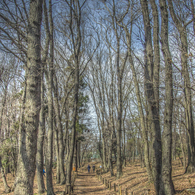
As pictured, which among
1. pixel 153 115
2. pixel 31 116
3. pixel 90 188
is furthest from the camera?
pixel 90 188

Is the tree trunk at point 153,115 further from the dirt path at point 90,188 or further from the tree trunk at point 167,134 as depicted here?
the dirt path at point 90,188

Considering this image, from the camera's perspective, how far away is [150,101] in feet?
28.4

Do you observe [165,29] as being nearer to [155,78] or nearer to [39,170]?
[155,78]

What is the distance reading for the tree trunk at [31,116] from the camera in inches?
149

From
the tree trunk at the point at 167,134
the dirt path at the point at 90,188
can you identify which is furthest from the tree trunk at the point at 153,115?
the dirt path at the point at 90,188

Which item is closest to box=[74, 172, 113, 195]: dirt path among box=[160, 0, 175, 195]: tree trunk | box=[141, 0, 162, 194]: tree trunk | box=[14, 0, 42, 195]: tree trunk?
box=[141, 0, 162, 194]: tree trunk

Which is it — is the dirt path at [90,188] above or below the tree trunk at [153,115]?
below

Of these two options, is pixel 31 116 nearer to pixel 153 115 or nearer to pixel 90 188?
pixel 153 115

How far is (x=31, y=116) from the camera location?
159 inches

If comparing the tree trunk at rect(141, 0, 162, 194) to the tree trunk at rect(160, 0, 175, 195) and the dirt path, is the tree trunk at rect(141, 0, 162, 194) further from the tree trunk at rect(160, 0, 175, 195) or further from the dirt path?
the dirt path

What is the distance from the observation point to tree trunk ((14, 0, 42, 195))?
3.78 m

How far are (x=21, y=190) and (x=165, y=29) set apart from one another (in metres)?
7.25

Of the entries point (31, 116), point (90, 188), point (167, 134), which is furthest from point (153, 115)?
point (90, 188)

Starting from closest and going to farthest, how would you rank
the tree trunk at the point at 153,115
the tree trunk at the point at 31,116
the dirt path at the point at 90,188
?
1. the tree trunk at the point at 31,116
2. the tree trunk at the point at 153,115
3. the dirt path at the point at 90,188
